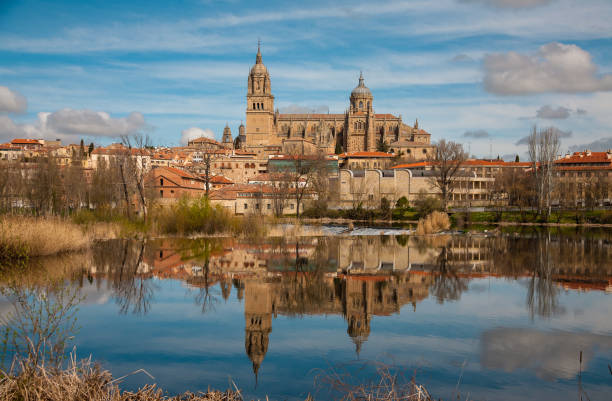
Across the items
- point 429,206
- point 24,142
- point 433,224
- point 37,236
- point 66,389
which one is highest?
point 24,142

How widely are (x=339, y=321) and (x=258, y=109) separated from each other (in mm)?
101499

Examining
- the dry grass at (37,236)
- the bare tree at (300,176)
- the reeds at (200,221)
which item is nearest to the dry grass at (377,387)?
the dry grass at (37,236)

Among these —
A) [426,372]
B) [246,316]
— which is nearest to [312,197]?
[246,316]

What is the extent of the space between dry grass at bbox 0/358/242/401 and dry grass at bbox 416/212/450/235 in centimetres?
2728

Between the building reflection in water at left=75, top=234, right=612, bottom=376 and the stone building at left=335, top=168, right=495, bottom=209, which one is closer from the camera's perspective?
the building reflection in water at left=75, top=234, right=612, bottom=376

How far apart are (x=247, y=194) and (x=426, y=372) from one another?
4087cm

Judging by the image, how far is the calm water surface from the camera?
651 cm

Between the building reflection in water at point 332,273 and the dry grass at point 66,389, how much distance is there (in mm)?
1853

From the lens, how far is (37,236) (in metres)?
15.9

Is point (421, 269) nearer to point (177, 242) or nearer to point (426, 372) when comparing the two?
point (426, 372)

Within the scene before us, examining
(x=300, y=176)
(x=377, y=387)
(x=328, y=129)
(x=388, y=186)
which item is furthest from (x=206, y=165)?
(x=328, y=129)

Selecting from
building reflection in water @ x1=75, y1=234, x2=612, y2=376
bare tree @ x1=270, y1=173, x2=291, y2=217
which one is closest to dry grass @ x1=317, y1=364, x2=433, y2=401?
building reflection in water @ x1=75, y1=234, x2=612, y2=376

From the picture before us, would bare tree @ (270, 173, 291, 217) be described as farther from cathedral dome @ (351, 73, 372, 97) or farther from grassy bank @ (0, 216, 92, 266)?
cathedral dome @ (351, 73, 372, 97)

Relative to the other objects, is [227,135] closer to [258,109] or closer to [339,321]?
[258,109]
